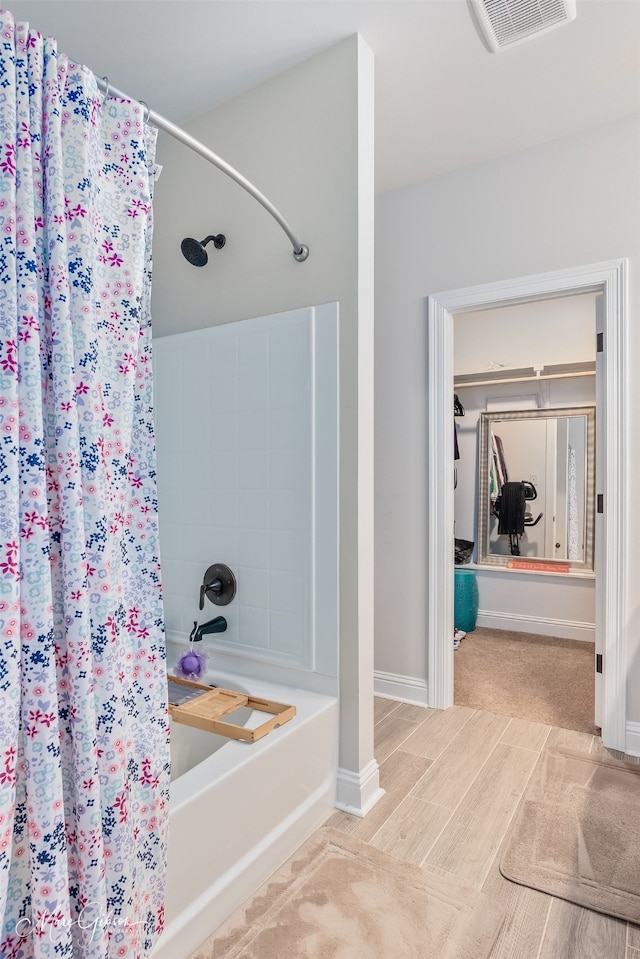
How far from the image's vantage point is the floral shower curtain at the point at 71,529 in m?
0.93

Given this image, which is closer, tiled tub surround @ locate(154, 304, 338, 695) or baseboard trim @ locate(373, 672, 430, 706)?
tiled tub surround @ locate(154, 304, 338, 695)

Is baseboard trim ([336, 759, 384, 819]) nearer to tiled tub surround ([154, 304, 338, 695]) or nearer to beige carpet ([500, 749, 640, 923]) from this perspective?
tiled tub surround ([154, 304, 338, 695])

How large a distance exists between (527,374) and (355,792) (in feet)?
10.6

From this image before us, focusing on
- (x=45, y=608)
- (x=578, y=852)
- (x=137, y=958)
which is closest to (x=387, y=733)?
(x=578, y=852)

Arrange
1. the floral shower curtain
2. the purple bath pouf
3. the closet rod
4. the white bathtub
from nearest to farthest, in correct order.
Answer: the floral shower curtain, the white bathtub, the purple bath pouf, the closet rod

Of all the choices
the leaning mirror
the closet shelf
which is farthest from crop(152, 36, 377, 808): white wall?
the leaning mirror

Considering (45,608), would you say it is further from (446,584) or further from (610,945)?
(446,584)

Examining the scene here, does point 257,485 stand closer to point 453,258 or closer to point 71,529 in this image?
point 71,529

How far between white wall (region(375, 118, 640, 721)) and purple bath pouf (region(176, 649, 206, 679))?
3.70 ft

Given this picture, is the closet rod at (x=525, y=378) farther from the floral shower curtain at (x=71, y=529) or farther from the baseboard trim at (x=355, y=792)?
the floral shower curtain at (x=71, y=529)

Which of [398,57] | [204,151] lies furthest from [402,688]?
[398,57]

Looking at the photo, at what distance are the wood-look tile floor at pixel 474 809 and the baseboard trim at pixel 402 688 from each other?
1.7 inches

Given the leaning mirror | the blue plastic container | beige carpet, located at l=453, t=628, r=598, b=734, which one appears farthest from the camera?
the blue plastic container

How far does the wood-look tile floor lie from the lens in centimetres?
143
